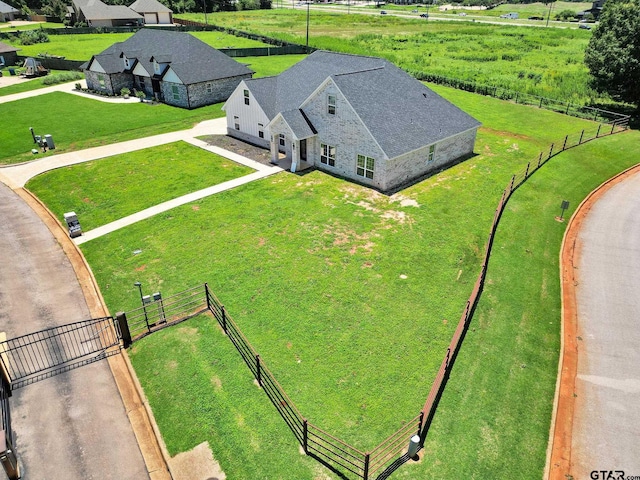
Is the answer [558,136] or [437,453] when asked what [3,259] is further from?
[558,136]

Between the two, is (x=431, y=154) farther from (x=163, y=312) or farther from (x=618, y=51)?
(x=618, y=51)

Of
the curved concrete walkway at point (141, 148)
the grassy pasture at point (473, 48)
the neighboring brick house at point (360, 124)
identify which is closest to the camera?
the curved concrete walkway at point (141, 148)

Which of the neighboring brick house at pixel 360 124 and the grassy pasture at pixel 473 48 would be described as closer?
the neighboring brick house at pixel 360 124

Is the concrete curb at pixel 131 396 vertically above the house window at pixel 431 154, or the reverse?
the house window at pixel 431 154

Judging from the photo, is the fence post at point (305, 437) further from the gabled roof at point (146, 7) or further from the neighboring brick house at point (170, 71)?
the gabled roof at point (146, 7)

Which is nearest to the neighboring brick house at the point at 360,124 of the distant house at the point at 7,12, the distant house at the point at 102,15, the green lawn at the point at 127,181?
the green lawn at the point at 127,181

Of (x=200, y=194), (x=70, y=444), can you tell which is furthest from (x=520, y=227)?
(x=70, y=444)

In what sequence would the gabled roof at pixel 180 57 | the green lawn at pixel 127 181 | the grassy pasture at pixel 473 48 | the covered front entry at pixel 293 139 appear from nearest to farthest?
the green lawn at pixel 127 181 → the covered front entry at pixel 293 139 → the gabled roof at pixel 180 57 → the grassy pasture at pixel 473 48

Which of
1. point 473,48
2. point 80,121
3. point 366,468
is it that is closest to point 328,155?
point 366,468
